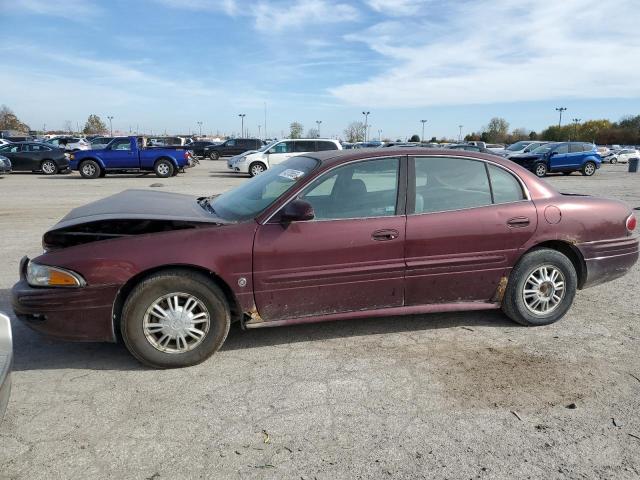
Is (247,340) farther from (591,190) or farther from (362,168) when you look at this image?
(591,190)

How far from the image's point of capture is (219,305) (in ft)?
11.4

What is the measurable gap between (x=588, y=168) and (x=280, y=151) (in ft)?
48.8

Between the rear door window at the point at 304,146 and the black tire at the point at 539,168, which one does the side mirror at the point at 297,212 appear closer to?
the rear door window at the point at 304,146

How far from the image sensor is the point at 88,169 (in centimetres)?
1945

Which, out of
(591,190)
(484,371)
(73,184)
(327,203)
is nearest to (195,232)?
(327,203)

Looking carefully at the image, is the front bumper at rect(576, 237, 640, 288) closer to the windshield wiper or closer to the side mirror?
the side mirror

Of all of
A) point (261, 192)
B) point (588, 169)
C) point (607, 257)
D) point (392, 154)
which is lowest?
point (607, 257)

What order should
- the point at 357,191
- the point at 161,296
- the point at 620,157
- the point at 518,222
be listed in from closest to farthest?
1. the point at 161,296
2. the point at 357,191
3. the point at 518,222
4. the point at 620,157

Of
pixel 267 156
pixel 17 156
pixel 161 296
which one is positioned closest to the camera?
pixel 161 296

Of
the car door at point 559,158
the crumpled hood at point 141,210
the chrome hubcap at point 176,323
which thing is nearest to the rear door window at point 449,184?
the crumpled hood at point 141,210

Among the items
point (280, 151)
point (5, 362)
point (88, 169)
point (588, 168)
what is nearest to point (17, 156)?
point (88, 169)

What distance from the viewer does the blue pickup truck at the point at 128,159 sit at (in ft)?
63.6

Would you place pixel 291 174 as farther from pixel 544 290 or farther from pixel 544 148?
pixel 544 148

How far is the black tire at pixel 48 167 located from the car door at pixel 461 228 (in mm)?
21861
